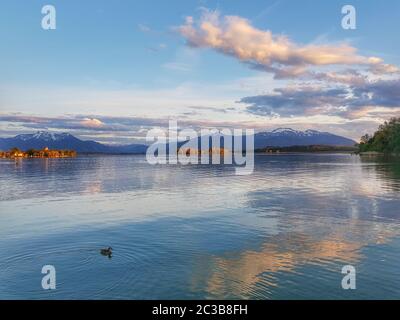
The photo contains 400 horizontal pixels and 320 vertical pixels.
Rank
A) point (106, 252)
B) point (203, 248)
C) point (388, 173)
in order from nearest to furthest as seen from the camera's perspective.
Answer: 1. point (106, 252)
2. point (203, 248)
3. point (388, 173)

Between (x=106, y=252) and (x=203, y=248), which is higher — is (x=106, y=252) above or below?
above

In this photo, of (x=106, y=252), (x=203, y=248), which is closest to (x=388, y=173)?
(x=203, y=248)

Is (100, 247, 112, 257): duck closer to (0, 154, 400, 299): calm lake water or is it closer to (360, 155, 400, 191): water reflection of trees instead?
(0, 154, 400, 299): calm lake water

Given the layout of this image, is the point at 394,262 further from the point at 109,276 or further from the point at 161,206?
the point at 161,206

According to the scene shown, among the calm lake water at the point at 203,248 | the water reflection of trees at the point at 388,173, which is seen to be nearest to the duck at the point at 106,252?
the calm lake water at the point at 203,248

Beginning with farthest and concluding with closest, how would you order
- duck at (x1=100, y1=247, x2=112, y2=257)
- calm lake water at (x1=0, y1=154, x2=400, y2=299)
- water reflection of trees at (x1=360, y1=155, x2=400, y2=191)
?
water reflection of trees at (x1=360, y1=155, x2=400, y2=191) → duck at (x1=100, y1=247, x2=112, y2=257) → calm lake water at (x1=0, y1=154, x2=400, y2=299)

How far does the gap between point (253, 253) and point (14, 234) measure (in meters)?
18.7

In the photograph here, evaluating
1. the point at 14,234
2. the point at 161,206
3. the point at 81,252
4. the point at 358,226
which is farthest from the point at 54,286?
the point at 161,206

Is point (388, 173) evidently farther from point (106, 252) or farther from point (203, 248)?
point (106, 252)

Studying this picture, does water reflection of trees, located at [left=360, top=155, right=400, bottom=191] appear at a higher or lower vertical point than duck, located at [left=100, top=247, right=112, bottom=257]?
higher

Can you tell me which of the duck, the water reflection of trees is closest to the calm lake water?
the duck

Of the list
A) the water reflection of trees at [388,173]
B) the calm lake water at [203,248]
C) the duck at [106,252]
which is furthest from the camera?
the water reflection of trees at [388,173]

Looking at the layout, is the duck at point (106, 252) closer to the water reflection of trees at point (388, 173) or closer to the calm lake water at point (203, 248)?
the calm lake water at point (203, 248)

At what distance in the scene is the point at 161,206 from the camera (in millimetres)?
46906
